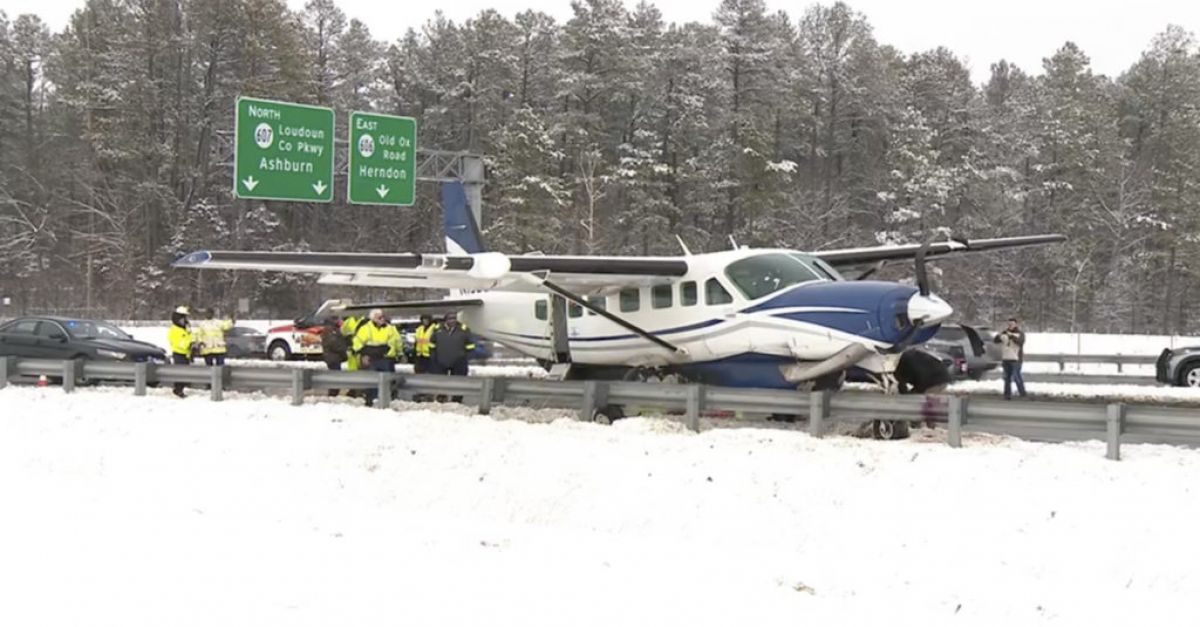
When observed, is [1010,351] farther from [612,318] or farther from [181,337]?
[181,337]

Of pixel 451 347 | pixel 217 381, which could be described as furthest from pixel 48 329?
pixel 451 347

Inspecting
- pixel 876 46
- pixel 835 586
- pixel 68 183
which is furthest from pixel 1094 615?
pixel 68 183

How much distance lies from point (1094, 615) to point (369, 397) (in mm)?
11501

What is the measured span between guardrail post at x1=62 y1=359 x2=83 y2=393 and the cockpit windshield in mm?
11712

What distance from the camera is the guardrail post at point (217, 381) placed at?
15914 millimetres

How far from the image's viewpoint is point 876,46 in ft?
192

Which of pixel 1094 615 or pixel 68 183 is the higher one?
pixel 68 183

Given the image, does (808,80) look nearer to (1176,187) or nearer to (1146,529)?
(1176,187)

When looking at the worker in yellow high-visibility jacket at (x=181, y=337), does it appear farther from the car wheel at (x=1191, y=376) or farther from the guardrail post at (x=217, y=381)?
the car wheel at (x=1191, y=376)

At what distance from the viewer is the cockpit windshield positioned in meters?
14.2

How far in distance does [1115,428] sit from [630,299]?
811cm

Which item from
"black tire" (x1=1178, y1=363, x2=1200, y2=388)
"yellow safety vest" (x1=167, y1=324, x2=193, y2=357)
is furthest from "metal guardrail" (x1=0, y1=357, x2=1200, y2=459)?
"black tire" (x1=1178, y1=363, x2=1200, y2=388)

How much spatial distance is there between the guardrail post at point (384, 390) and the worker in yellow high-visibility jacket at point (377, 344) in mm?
1487

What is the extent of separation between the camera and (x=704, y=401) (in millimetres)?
12750
